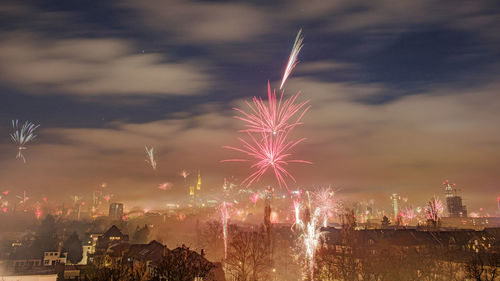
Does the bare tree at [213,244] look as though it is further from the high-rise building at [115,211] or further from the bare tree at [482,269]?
the high-rise building at [115,211]

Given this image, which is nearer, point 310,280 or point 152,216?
point 310,280

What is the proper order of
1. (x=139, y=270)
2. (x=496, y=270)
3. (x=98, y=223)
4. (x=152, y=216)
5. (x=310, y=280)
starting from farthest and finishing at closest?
(x=152, y=216)
(x=98, y=223)
(x=310, y=280)
(x=496, y=270)
(x=139, y=270)

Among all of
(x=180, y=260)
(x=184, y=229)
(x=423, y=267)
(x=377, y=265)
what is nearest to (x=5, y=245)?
(x=184, y=229)

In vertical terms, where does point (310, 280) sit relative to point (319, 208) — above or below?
below

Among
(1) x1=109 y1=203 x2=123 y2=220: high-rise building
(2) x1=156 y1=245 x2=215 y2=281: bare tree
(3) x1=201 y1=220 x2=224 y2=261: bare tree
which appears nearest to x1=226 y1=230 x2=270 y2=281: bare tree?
(3) x1=201 y1=220 x2=224 y2=261: bare tree

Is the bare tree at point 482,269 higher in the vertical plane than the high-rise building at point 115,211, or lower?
lower

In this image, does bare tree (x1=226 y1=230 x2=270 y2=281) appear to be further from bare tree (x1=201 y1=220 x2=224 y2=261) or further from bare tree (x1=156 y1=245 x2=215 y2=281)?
bare tree (x1=156 y1=245 x2=215 y2=281)

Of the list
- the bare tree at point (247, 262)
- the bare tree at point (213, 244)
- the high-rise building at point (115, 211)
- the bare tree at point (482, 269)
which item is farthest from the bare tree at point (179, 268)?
the high-rise building at point (115, 211)

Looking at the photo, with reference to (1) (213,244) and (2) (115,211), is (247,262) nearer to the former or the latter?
(1) (213,244)

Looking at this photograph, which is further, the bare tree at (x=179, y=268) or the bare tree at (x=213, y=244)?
the bare tree at (x=213, y=244)

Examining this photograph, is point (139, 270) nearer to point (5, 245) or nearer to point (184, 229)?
point (5, 245)
